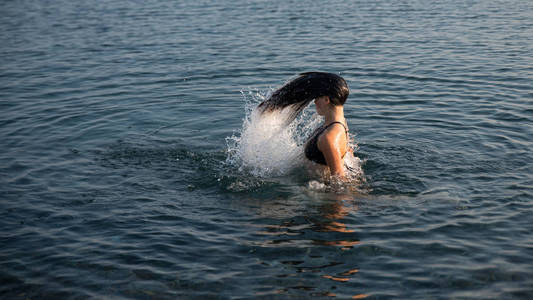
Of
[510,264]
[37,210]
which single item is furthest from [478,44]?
[37,210]

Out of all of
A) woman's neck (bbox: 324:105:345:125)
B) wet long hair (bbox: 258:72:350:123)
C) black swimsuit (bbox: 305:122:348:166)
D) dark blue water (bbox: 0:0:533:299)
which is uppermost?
wet long hair (bbox: 258:72:350:123)

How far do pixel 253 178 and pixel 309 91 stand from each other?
6.70 ft

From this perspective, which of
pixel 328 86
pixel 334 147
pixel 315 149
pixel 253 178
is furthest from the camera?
pixel 253 178

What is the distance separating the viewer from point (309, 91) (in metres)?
7.61

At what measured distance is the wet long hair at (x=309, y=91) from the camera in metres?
7.42

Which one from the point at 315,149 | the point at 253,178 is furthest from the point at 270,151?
the point at 315,149

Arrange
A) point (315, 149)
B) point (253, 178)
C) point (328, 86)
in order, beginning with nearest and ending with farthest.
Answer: point (328, 86) → point (315, 149) → point (253, 178)

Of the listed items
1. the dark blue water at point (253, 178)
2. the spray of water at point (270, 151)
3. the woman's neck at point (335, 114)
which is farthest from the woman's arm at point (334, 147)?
the spray of water at point (270, 151)

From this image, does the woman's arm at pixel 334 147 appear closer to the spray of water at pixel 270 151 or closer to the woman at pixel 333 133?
the woman at pixel 333 133

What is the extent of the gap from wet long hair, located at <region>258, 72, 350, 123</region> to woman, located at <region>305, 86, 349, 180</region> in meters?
0.02

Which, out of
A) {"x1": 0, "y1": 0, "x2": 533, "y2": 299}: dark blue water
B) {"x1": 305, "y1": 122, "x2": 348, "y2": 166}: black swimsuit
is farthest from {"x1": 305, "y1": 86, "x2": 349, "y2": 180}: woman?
{"x1": 0, "y1": 0, "x2": 533, "y2": 299}: dark blue water

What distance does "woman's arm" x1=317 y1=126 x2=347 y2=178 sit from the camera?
24.7ft

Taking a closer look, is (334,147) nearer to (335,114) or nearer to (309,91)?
(335,114)

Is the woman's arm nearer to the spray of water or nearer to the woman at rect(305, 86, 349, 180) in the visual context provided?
the woman at rect(305, 86, 349, 180)
